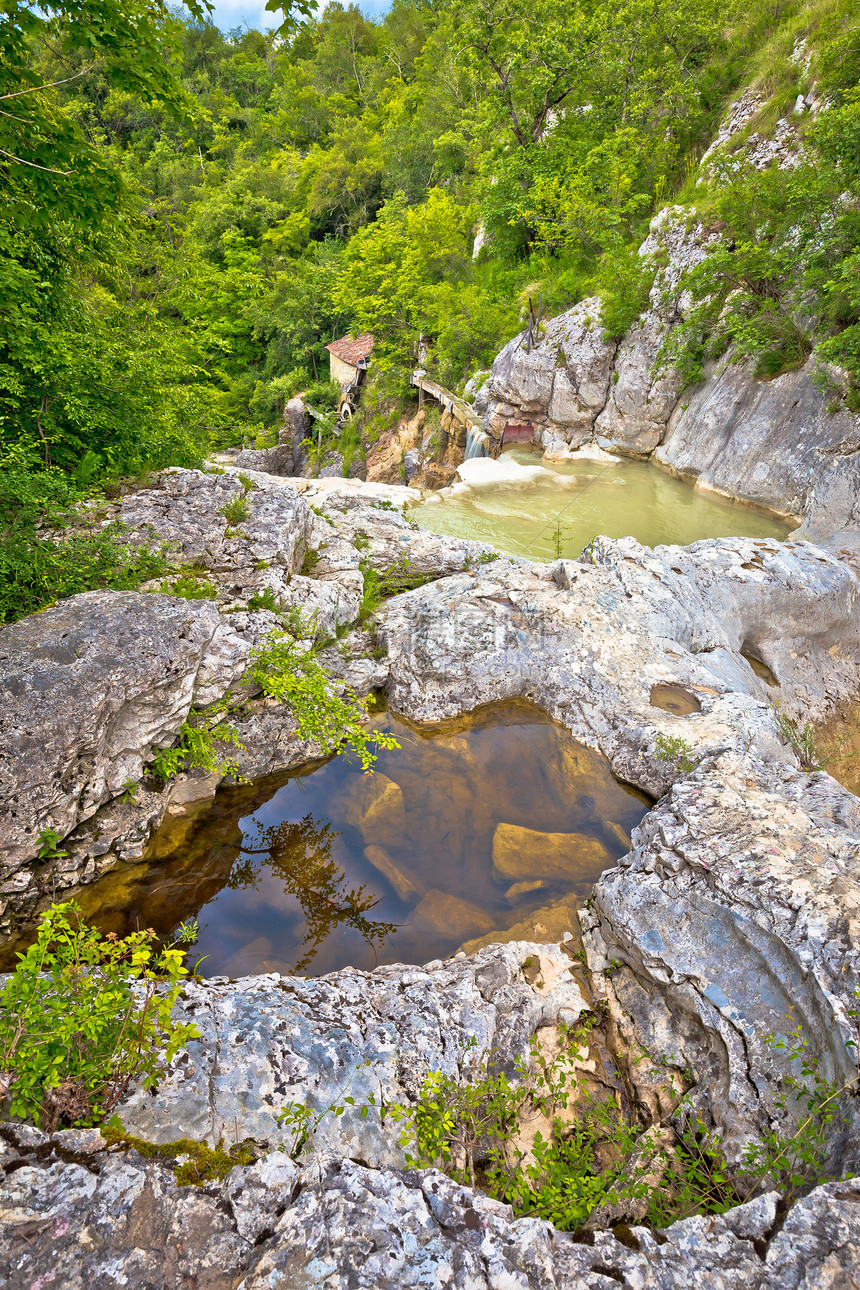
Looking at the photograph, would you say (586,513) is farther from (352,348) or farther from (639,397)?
(352,348)

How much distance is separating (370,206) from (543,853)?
1725 inches

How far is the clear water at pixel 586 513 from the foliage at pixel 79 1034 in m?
10.2

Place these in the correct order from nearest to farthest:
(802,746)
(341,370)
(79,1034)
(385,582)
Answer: (79,1034)
(802,746)
(385,582)
(341,370)

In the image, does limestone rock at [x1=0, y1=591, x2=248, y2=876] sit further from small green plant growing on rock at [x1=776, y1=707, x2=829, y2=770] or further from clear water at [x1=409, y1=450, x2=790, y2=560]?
clear water at [x1=409, y1=450, x2=790, y2=560]

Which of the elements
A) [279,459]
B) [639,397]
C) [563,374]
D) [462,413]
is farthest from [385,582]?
[279,459]

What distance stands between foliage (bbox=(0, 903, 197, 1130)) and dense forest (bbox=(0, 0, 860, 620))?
13.2ft

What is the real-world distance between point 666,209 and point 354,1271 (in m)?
24.2

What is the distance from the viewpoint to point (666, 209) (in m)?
17.9

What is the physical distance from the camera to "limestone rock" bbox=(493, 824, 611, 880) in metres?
5.41

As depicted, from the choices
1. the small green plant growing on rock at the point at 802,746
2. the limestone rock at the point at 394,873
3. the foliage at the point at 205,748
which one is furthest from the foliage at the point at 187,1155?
the small green plant growing on rock at the point at 802,746

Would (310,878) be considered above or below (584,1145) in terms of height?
below

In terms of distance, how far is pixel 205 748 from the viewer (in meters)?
5.54

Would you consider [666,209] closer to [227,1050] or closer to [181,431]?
[181,431]

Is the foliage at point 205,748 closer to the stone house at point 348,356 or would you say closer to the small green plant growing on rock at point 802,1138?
the small green plant growing on rock at point 802,1138
